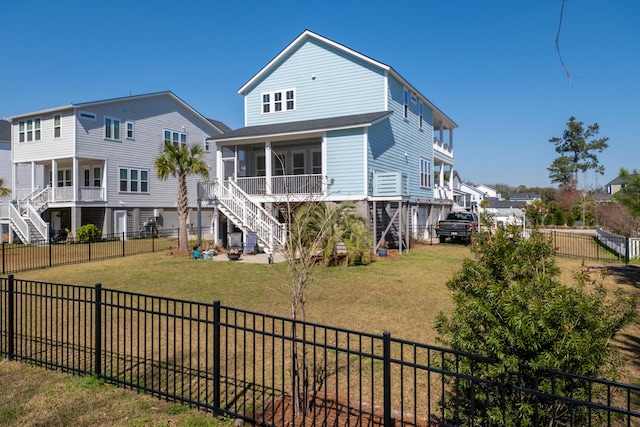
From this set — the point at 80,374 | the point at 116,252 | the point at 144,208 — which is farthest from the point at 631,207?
the point at 144,208

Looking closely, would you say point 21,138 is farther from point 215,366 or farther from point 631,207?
point 631,207

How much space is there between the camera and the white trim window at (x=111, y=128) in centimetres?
2844

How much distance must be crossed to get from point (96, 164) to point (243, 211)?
52.8ft

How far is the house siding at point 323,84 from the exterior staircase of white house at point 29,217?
14.5m

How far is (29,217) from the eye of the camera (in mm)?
25969

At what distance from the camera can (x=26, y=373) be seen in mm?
5930

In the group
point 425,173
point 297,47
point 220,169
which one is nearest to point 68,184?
point 220,169

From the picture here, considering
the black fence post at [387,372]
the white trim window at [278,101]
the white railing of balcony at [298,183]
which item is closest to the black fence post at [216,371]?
the black fence post at [387,372]

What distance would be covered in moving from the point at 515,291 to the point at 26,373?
256 inches

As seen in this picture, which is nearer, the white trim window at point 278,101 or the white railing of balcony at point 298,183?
the white railing of balcony at point 298,183

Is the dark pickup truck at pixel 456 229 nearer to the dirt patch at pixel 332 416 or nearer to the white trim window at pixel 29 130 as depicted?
the dirt patch at pixel 332 416

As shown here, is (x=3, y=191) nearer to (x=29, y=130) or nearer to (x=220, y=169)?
(x=29, y=130)

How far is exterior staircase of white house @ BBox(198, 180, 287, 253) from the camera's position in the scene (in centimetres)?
1908

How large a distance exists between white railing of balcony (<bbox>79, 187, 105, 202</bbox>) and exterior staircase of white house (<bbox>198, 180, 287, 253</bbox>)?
34.0ft
